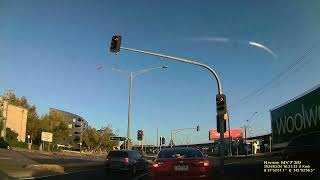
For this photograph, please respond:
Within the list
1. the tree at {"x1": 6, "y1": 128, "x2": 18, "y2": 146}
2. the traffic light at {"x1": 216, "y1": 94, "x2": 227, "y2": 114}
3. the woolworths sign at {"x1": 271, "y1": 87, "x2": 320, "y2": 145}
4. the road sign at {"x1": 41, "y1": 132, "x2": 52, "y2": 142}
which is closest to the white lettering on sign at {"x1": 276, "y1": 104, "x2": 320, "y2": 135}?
the woolworths sign at {"x1": 271, "y1": 87, "x2": 320, "y2": 145}

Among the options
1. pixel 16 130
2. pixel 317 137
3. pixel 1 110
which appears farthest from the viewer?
pixel 16 130

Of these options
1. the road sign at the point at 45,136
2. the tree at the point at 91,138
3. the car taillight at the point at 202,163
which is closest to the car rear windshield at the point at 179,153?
the car taillight at the point at 202,163

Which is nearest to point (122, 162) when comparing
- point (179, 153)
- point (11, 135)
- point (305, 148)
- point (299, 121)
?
point (299, 121)

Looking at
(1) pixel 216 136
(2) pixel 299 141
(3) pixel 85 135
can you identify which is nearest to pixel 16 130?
(3) pixel 85 135

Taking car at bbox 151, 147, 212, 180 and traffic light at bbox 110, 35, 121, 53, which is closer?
car at bbox 151, 147, 212, 180

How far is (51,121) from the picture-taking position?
12594 centimetres

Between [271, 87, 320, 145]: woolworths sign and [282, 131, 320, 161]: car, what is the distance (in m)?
1.70

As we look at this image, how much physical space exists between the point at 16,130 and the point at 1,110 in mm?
17322

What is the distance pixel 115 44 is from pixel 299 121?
38.1ft

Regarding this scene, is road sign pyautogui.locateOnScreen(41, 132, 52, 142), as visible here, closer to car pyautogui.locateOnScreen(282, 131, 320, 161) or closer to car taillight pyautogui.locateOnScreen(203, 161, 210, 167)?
car pyautogui.locateOnScreen(282, 131, 320, 161)

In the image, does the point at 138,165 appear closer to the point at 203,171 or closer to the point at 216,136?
the point at 203,171

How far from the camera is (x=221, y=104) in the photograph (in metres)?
27.4

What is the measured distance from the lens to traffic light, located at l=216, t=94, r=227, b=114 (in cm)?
2730

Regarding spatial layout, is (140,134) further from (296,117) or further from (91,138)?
(91,138)
